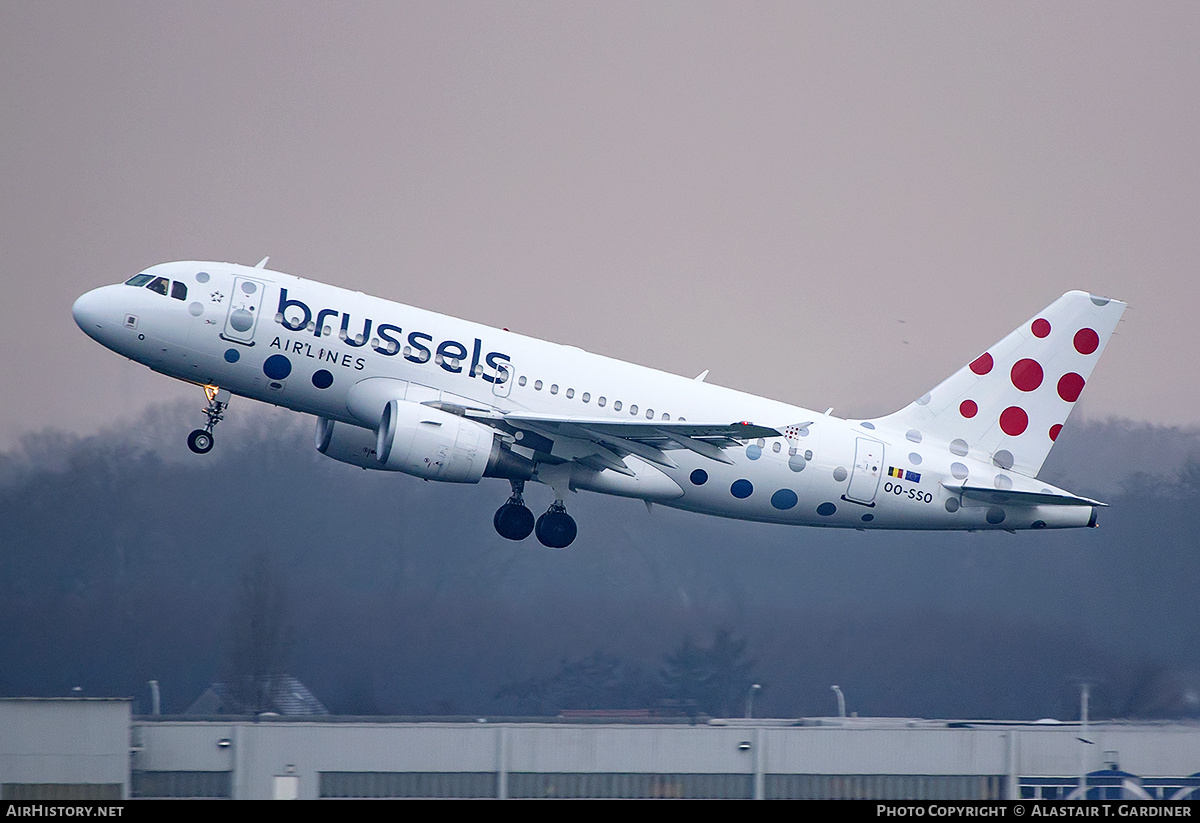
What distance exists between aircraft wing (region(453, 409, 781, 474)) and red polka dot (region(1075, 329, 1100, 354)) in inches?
377

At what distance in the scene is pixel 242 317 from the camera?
26266mm

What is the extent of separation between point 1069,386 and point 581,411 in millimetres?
11387

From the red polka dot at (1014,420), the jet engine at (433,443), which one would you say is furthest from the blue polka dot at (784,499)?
the jet engine at (433,443)

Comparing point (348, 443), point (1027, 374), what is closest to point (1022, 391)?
point (1027, 374)

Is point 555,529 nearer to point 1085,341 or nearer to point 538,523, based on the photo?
point 538,523

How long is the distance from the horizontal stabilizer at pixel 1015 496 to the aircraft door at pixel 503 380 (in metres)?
9.38

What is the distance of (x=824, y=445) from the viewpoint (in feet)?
94.3

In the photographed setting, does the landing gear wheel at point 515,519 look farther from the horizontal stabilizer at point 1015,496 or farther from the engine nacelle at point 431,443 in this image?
the horizontal stabilizer at point 1015,496

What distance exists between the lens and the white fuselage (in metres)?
26.3

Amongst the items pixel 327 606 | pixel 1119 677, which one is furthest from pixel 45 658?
pixel 1119 677

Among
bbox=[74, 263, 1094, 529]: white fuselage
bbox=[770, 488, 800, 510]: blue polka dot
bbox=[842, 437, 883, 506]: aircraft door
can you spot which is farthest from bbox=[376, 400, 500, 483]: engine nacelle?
bbox=[842, 437, 883, 506]: aircraft door

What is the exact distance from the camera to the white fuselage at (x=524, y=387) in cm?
2633

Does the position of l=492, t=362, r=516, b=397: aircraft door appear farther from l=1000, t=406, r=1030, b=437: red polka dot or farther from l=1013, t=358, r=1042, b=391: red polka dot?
l=1013, t=358, r=1042, b=391: red polka dot
